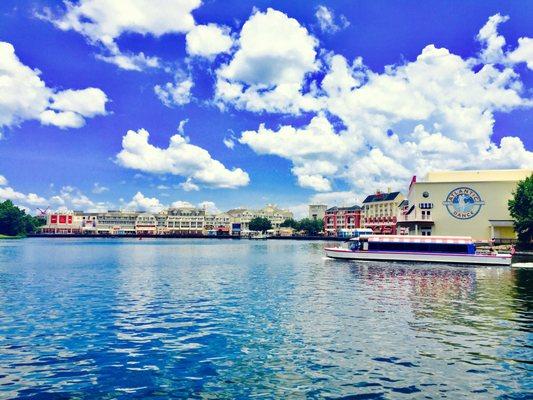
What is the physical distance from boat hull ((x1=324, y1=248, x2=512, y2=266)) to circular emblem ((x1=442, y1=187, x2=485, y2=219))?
46.0 meters

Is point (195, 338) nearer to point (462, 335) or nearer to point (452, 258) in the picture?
point (462, 335)

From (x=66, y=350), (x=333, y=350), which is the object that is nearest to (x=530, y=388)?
(x=333, y=350)

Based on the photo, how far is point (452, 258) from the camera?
6738 cm

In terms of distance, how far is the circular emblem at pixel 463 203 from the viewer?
10881cm

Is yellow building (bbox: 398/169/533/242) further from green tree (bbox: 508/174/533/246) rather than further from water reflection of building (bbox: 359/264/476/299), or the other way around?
water reflection of building (bbox: 359/264/476/299)

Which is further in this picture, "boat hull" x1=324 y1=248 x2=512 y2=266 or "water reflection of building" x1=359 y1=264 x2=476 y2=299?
"boat hull" x1=324 y1=248 x2=512 y2=266

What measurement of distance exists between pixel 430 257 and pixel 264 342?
53359mm

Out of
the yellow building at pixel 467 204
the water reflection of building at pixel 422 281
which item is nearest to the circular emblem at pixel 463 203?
the yellow building at pixel 467 204

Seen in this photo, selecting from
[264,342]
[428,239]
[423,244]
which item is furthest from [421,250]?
[264,342]

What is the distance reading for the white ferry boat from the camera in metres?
67.2

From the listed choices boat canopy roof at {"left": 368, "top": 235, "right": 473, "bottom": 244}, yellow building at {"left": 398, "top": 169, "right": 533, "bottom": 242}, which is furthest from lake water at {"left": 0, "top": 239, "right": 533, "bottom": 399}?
yellow building at {"left": 398, "top": 169, "right": 533, "bottom": 242}

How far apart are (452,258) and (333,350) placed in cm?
5395

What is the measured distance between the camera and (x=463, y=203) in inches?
4326

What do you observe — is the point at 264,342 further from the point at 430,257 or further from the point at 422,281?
the point at 430,257
